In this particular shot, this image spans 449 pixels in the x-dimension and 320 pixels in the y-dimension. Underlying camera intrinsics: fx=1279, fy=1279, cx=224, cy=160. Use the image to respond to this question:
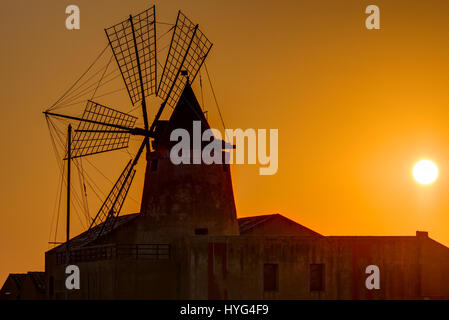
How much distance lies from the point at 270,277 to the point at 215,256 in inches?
92.4

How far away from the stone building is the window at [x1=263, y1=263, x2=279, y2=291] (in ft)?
0.13

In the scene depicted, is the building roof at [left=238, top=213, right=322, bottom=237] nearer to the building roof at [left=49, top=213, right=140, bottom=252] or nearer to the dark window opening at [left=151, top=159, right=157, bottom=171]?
the building roof at [left=49, top=213, right=140, bottom=252]

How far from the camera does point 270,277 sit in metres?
50.2

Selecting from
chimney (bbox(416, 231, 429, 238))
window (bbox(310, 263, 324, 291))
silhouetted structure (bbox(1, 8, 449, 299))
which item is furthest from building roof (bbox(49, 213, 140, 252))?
chimney (bbox(416, 231, 429, 238))

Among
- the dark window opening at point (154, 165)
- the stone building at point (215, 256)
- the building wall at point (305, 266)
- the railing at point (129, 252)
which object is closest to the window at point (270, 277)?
the stone building at point (215, 256)

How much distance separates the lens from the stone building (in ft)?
164

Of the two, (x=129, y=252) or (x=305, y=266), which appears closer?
(x=305, y=266)

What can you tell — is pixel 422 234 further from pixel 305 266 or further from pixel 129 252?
pixel 129 252

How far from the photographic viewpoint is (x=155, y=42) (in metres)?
57.1

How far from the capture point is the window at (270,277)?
5012cm

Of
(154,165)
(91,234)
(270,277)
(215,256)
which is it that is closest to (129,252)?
(154,165)

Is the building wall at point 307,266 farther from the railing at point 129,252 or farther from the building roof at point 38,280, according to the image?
the building roof at point 38,280

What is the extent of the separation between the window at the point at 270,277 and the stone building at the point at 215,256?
0.04m
